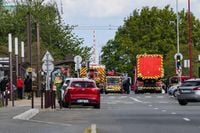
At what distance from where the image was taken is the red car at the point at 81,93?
40.9 metres

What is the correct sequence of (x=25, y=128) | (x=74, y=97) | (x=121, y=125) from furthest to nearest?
(x=74, y=97) < (x=121, y=125) < (x=25, y=128)

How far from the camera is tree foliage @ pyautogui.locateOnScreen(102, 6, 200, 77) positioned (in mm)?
118688

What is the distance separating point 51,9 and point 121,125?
6298 centimetres

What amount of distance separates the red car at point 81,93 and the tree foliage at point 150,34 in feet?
239

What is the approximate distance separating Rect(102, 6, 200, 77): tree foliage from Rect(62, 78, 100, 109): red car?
72731 mm

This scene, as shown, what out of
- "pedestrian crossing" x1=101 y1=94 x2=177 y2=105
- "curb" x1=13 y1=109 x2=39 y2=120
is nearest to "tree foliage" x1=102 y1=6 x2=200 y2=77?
"pedestrian crossing" x1=101 y1=94 x2=177 y2=105

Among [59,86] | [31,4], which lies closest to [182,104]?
[59,86]

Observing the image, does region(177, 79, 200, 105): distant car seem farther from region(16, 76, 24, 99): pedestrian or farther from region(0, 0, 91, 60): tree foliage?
region(0, 0, 91, 60): tree foliage

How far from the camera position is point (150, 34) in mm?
119250

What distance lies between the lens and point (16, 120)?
89.7 feet

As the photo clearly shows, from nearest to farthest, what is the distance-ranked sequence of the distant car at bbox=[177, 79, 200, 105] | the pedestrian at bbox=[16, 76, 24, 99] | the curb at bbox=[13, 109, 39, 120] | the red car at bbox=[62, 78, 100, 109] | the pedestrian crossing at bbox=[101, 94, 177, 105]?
the curb at bbox=[13, 109, 39, 120], the red car at bbox=[62, 78, 100, 109], the distant car at bbox=[177, 79, 200, 105], the pedestrian crossing at bbox=[101, 94, 177, 105], the pedestrian at bbox=[16, 76, 24, 99]

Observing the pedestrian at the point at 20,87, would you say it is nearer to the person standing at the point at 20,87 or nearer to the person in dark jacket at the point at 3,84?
the person standing at the point at 20,87

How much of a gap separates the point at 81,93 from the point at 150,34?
259 ft

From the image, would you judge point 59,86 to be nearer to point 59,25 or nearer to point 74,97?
point 74,97
